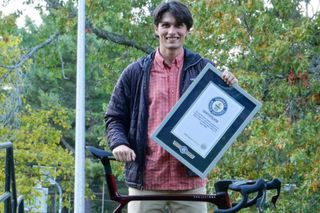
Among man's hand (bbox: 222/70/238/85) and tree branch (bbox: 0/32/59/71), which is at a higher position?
tree branch (bbox: 0/32/59/71)

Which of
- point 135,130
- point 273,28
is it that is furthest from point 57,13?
point 135,130

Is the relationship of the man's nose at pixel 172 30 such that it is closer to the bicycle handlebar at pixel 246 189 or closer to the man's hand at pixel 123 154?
the man's hand at pixel 123 154

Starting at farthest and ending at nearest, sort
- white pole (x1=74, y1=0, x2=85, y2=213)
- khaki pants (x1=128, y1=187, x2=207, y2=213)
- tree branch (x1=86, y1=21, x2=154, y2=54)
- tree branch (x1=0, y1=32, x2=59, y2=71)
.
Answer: tree branch (x1=0, y1=32, x2=59, y2=71), tree branch (x1=86, y1=21, x2=154, y2=54), white pole (x1=74, y1=0, x2=85, y2=213), khaki pants (x1=128, y1=187, x2=207, y2=213)

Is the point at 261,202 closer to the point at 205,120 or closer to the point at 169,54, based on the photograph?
the point at 205,120

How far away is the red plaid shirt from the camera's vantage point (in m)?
3.44

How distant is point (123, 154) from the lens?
11.1 ft

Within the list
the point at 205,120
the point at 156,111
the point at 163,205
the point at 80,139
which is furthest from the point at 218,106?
the point at 80,139

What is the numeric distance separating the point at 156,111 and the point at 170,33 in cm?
33

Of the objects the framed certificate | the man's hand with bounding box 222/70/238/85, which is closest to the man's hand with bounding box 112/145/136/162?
the framed certificate

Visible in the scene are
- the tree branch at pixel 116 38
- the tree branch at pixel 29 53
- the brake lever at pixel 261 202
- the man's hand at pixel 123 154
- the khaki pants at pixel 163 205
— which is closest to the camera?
the brake lever at pixel 261 202

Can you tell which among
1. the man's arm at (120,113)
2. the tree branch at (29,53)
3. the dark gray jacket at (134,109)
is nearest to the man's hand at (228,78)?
the dark gray jacket at (134,109)

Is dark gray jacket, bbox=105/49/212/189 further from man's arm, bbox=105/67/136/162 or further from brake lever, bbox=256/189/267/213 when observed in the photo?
brake lever, bbox=256/189/267/213

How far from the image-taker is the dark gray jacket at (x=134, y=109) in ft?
→ 11.4

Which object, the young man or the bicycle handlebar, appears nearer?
the bicycle handlebar
